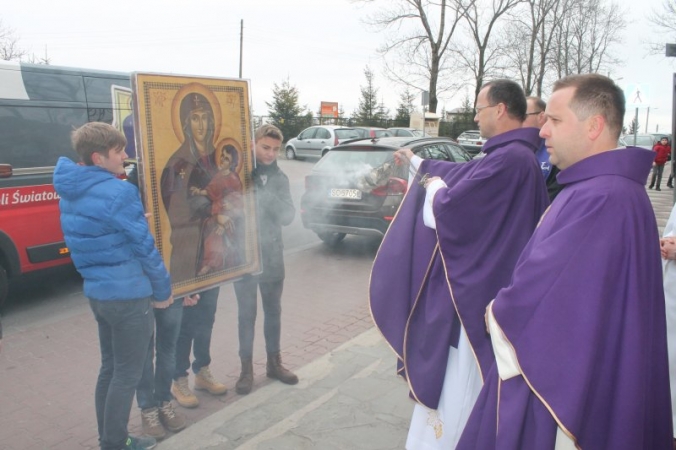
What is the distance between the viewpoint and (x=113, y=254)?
8.93ft

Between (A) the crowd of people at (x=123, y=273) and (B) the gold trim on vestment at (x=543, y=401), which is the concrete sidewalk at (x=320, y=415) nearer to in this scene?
(A) the crowd of people at (x=123, y=273)

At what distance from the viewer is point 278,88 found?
33125 millimetres

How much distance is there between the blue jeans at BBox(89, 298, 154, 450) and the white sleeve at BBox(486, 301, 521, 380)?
1.78 m

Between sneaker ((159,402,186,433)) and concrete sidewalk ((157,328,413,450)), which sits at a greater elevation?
sneaker ((159,402,186,433))

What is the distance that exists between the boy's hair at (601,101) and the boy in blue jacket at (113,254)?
2.03 meters

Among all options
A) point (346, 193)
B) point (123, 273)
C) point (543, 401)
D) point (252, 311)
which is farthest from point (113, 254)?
point (346, 193)

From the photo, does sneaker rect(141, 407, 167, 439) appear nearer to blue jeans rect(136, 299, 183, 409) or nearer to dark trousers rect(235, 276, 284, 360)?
blue jeans rect(136, 299, 183, 409)

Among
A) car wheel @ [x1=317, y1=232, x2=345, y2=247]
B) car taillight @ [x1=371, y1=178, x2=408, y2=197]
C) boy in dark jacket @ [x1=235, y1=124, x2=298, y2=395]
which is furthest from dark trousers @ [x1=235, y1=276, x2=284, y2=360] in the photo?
car wheel @ [x1=317, y1=232, x2=345, y2=247]

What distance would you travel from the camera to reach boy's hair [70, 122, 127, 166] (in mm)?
2713

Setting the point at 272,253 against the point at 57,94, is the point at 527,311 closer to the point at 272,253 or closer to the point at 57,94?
the point at 272,253

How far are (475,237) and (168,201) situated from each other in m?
1.66

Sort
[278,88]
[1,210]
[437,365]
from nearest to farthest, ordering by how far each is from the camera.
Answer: [437,365] < [1,210] < [278,88]

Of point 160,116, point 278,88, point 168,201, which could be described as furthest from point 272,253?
point 278,88

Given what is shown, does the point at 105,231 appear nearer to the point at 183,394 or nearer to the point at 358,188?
the point at 183,394
